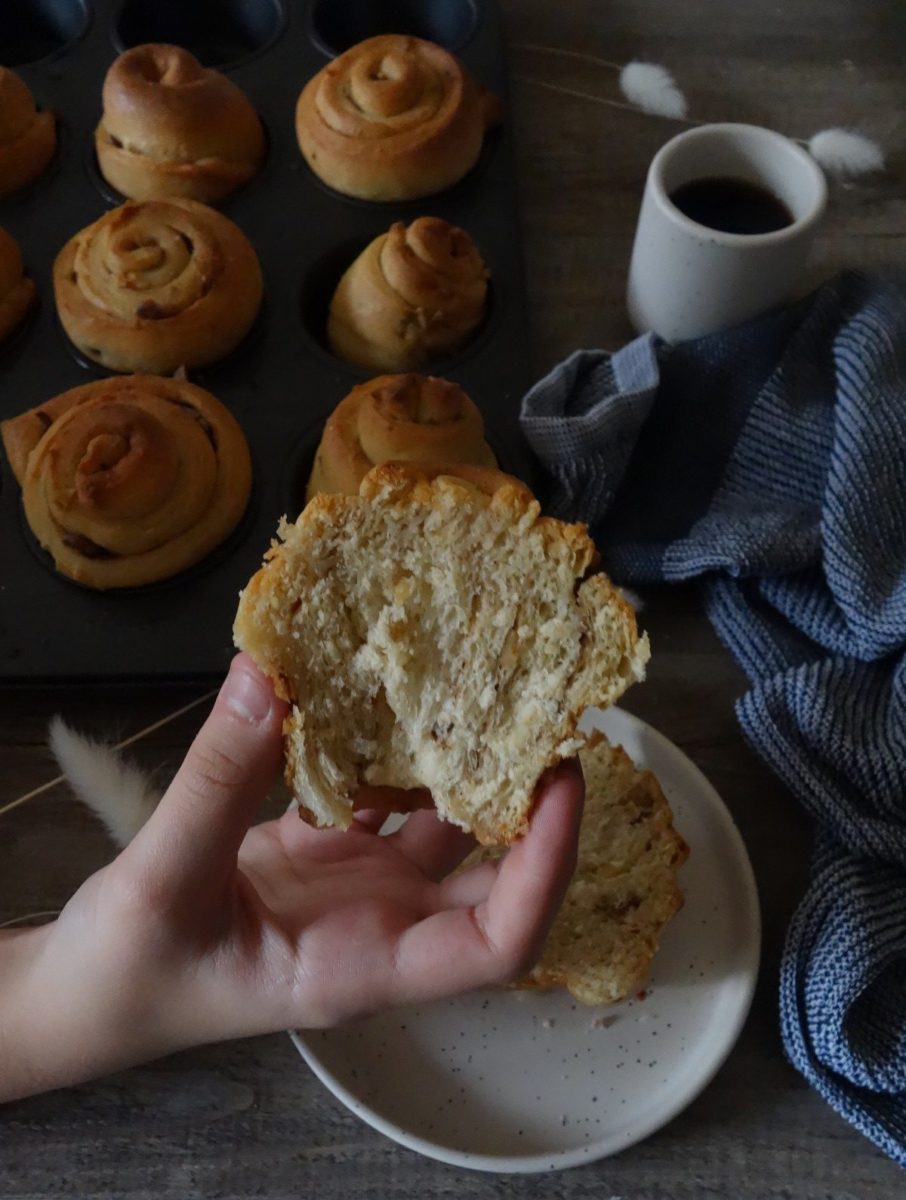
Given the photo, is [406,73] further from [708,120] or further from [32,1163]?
[32,1163]

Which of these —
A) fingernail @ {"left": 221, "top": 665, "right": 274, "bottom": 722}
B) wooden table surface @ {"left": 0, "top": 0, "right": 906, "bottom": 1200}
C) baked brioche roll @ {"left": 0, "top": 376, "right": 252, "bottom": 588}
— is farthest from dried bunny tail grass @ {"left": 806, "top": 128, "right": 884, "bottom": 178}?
fingernail @ {"left": 221, "top": 665, "right": 274, "bottom": 722}

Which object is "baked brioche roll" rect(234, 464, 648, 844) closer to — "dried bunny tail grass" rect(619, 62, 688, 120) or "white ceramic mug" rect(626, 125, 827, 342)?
"white ceramic mug" rect(626, 125, 827, 342)

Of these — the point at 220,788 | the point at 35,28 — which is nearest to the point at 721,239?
the point at 220,788

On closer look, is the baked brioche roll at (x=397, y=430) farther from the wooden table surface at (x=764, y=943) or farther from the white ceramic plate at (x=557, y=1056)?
the white ceramic plate at (x=557, y=1056)

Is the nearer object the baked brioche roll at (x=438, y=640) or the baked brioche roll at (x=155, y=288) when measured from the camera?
the baked brioche roll at (x=438, y=640)

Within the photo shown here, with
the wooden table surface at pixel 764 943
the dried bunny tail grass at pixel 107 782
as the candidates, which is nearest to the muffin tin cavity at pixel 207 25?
the wooden table surface at pixel 764 943
